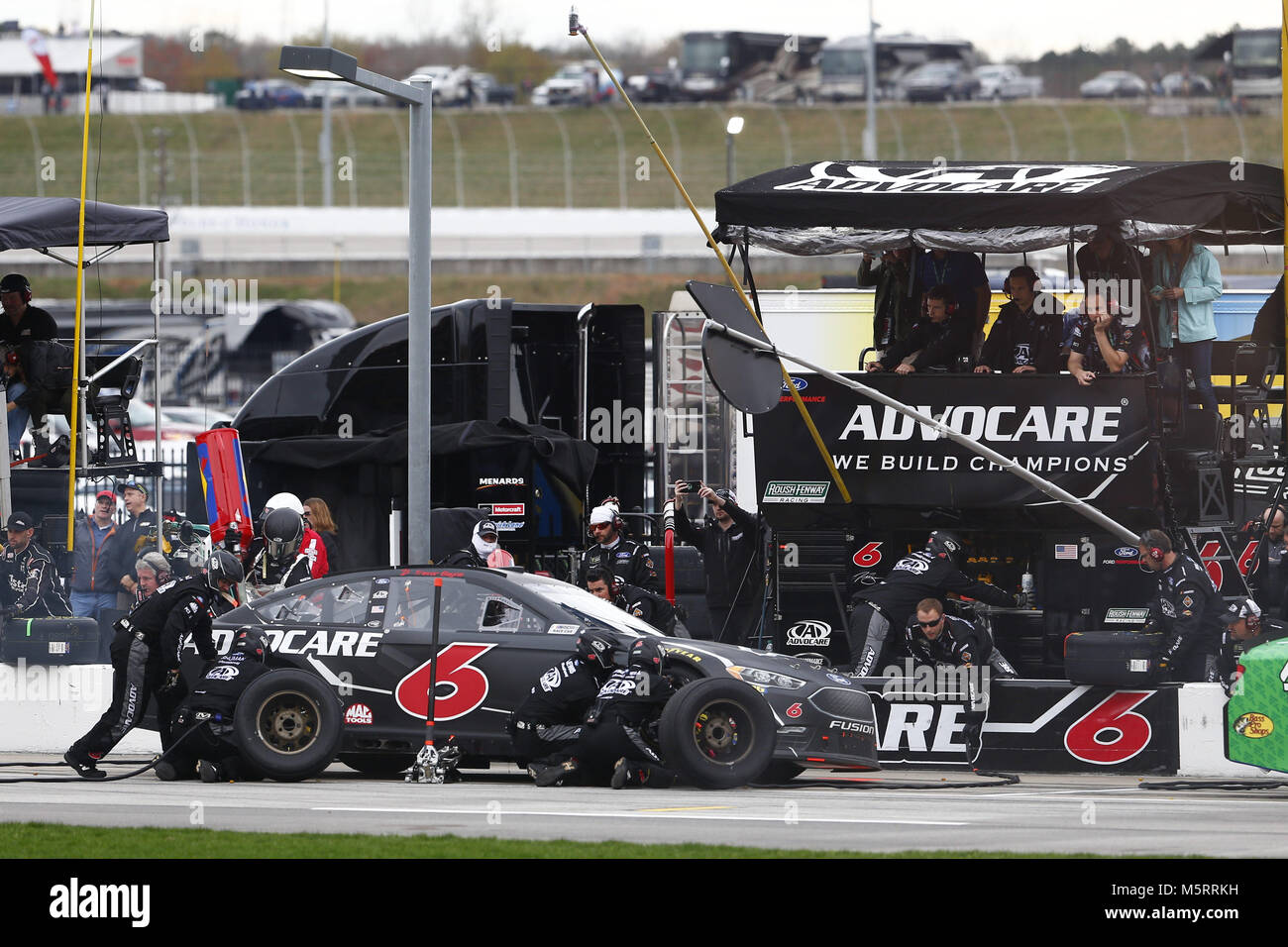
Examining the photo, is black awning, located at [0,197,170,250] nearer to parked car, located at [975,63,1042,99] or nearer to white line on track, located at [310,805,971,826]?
white line on track, located at [310,805,971,826]

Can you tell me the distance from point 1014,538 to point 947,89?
193 feet

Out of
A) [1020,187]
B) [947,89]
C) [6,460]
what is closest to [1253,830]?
[1020,187]

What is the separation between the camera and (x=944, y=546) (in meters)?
14.1

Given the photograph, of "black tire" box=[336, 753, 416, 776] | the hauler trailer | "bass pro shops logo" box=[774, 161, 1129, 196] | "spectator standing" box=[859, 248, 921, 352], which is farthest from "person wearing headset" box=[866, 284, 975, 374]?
"black tire" box=[336, 753, 416, 776]

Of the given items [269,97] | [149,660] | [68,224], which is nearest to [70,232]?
[68,224]

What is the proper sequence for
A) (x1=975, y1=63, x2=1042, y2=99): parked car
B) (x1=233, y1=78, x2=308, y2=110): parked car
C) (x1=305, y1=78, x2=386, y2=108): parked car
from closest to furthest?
1. (x1=975, y1=63, x2=1042, y2=99): parked car
2. (x1=233, y1=78, x2=308, y2=110): parked car
3. (x1=305, y1=78, x2=386, y2=108): parked car

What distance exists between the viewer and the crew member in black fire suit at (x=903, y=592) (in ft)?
46.3

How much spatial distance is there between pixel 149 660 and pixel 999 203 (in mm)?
7117

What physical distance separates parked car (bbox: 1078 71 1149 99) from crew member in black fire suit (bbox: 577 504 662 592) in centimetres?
5813

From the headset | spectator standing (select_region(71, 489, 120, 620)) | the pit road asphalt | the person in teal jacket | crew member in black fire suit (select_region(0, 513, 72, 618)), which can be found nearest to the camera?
the pit road asphalt

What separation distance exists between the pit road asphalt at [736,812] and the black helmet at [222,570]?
55.0 inches

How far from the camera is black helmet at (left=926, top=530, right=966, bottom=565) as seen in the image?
46.4 ft

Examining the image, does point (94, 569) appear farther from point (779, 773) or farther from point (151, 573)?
point (779, 773)
